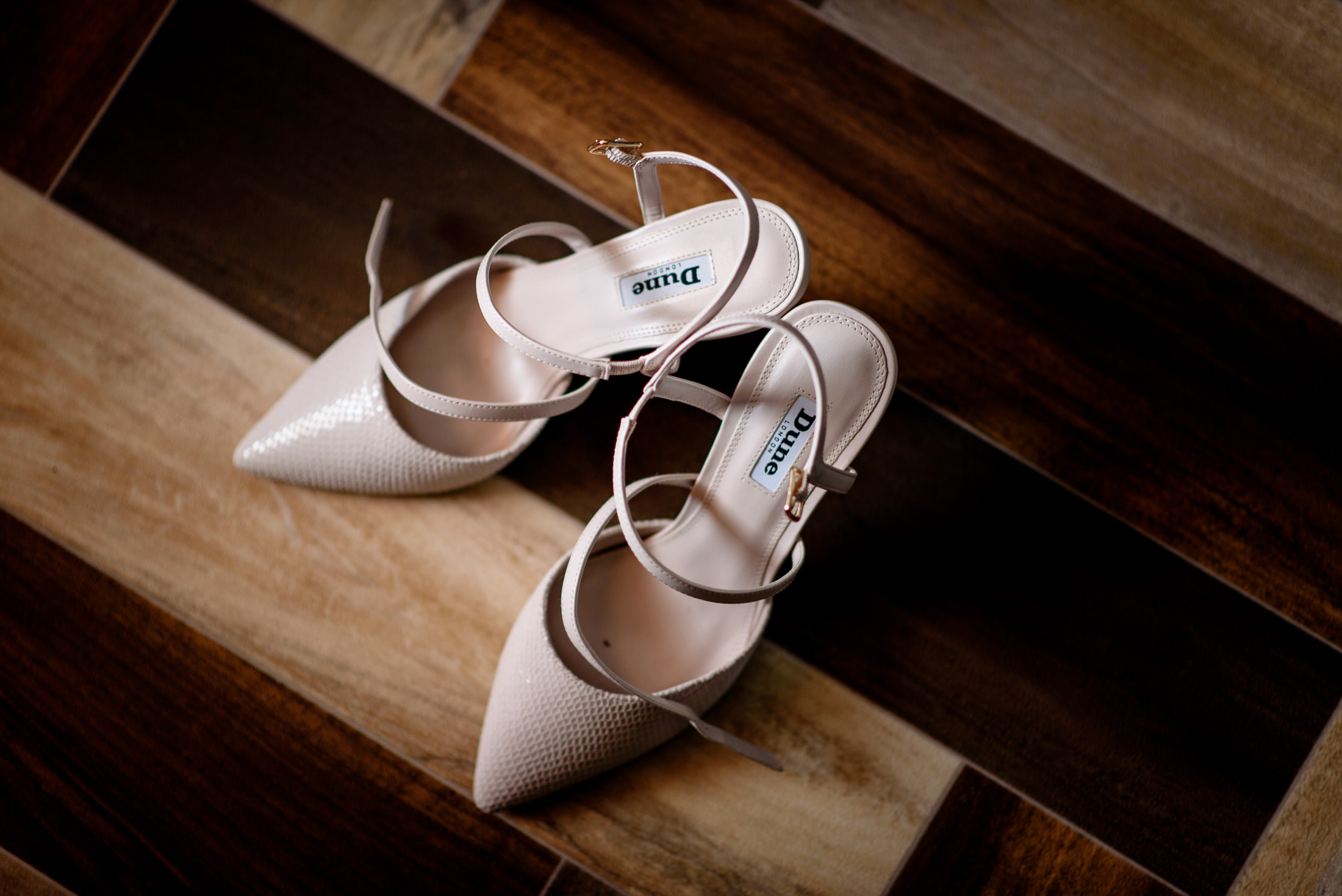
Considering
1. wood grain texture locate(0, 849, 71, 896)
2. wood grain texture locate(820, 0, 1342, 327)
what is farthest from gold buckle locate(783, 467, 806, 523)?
wood grain texture locate(0, 849, 71, 896)

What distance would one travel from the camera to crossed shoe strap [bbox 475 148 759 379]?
0.63 metres

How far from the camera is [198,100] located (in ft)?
2.68

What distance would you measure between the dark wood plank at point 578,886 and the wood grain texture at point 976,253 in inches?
23.5

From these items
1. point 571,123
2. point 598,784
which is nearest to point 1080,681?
point 598,784

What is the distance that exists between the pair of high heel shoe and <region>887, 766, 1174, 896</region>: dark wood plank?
211 mm

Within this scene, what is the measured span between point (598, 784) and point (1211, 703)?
64 centimetres

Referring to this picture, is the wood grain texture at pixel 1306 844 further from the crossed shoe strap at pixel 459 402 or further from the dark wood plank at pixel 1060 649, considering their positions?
the crossed shoe strap at pixel 459 402

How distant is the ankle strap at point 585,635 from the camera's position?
0.64m

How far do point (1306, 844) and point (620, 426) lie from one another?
2.69ft

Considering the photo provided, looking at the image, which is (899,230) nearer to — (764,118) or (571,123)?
(764,118)

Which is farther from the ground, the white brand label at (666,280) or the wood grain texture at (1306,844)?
the white brand label at (666,280)

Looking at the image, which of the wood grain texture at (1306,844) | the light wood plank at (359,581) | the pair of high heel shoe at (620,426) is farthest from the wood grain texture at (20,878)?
the wood grain texture at (1306,844)

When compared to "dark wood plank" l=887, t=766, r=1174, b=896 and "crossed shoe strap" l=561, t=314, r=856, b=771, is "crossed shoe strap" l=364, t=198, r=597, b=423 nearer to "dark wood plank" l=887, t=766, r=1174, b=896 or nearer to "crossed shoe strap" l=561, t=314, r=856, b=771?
"crossed shoe strap" l=561, t=314, r=856, b=771

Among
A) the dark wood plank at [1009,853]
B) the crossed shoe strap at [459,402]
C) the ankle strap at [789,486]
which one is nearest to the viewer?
the ankle strap at [789,486]
